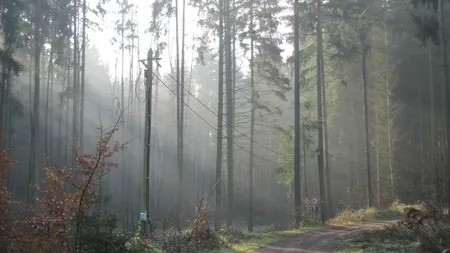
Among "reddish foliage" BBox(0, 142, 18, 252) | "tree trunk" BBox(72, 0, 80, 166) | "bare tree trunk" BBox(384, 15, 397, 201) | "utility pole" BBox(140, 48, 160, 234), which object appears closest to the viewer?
"reddish foliage" BBox(0, 142, 18, 252)

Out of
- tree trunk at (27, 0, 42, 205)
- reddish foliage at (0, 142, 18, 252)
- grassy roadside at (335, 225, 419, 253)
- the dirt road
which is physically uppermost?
tree trunk at (27, 0, 42, 205)

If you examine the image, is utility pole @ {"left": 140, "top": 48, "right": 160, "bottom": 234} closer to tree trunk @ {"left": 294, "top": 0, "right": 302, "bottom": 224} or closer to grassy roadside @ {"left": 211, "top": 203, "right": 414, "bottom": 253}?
grassy roadside @ {"left": 211, "top": 203, "right": 414, "bottom": 253}

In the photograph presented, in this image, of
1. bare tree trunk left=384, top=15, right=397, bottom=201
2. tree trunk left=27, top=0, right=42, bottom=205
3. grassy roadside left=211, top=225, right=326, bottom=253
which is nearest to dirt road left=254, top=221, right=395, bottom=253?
grassy roadside left=211, top=225, right=326, bottom=253

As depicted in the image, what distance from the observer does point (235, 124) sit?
29.7 meters

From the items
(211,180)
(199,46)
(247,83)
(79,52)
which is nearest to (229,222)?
(247,83)

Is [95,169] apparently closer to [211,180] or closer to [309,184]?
[309,184]

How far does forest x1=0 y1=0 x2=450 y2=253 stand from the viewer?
331 inches

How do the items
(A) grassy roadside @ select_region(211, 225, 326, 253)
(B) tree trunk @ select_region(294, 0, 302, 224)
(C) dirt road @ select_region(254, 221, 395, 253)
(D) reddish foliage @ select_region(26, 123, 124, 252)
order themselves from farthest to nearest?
(B) tree trunk @ select_region(294, 0, 302, 224) < (A) grassy roadside @ select_region(211, 225, 326, 253) < (C) dirt road @ select_region(254, 221, 395, 253) < (D) reddish foliage @ select_region(26, 123, 124, 252)

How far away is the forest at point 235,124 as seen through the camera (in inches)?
331

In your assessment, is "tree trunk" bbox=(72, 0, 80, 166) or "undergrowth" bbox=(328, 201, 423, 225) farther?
"tree trunk" bbox=(72, 0, 80, 166)

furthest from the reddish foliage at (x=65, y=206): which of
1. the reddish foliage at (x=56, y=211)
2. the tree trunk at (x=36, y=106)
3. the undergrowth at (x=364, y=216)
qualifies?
the undergrowth at (x=364, y=216)

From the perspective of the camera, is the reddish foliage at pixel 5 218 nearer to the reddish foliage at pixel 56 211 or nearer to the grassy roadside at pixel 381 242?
the reddish foliage at pixel 56 211

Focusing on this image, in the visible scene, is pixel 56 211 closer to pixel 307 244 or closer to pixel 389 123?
pixel 307 244

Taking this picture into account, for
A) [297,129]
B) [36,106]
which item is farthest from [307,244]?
[36,106]
